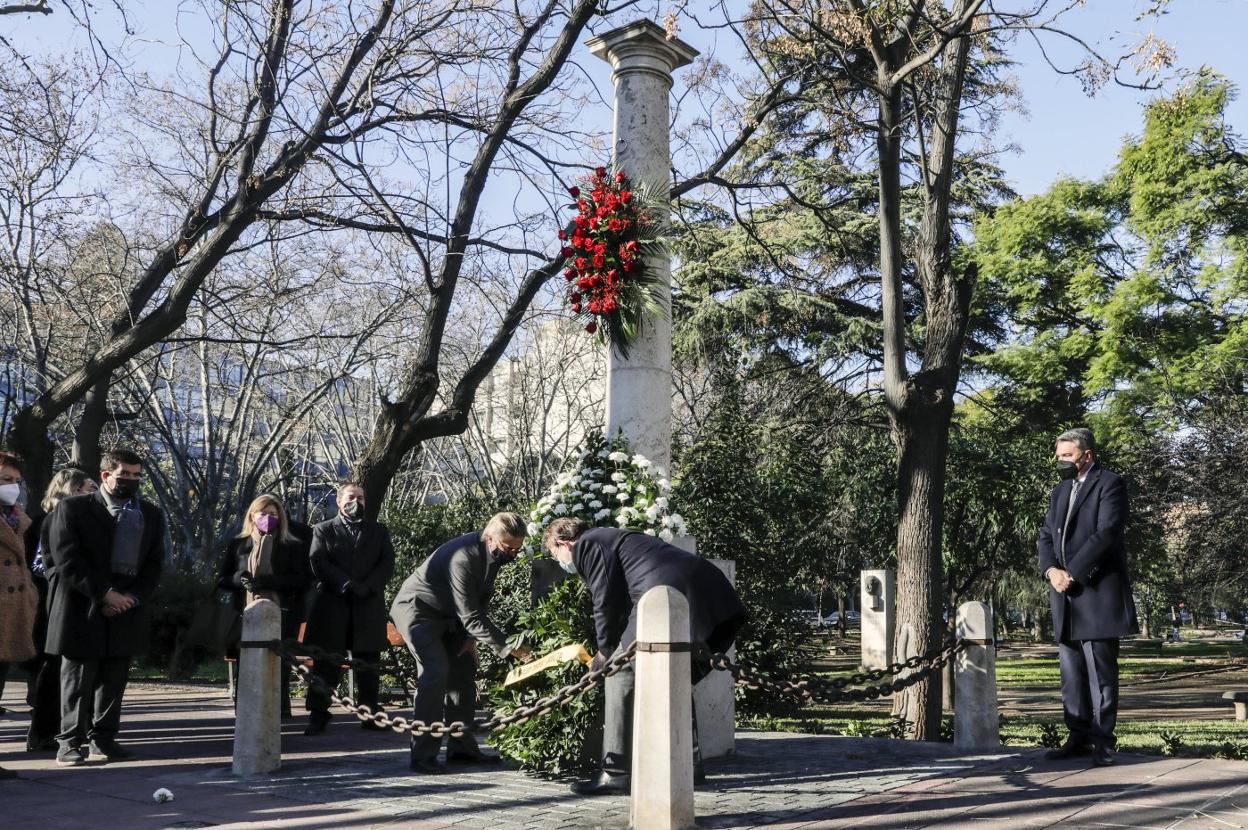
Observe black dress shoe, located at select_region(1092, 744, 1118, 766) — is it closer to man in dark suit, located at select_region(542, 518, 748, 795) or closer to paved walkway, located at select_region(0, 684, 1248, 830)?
paved walkway, located at select_region(0, 684, 1248, 830)

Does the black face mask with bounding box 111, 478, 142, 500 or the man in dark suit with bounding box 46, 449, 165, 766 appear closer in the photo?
the man in dark suit with bounding box 46, 449, 165, 766

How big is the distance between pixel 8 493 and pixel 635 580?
440cm

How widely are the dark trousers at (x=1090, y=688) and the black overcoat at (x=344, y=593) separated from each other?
5.60 m

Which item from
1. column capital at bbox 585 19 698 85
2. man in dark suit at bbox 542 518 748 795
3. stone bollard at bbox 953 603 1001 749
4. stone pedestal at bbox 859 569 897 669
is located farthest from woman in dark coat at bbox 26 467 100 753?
stone pedestal at bbox 859 569 897 669

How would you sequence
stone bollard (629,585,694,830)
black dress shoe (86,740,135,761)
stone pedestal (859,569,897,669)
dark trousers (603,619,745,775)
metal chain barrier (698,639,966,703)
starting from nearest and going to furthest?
stone bollard (629,585,694,830) < metal chain barrier (698,639,966,703) < dark trousers (603,619,745,775) < black dress shoe (86,740,135,761) < stone pedestal (859,569,897,669)

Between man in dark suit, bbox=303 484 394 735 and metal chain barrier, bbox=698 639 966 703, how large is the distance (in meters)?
3.72

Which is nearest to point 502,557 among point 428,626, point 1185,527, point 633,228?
point 428,626

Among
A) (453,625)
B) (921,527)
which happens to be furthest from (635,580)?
(921,527)

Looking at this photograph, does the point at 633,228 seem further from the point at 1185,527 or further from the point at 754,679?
the point at 1185,527

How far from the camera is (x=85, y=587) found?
751 centimetres

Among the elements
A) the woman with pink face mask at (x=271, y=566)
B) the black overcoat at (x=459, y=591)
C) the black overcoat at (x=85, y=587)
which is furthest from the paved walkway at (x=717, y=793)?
the woman with pink face mask at (x=271, y=566)

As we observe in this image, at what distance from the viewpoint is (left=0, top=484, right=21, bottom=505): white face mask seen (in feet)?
24.4

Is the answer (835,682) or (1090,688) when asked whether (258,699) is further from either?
(1090,688)

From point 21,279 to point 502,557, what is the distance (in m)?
13.6
